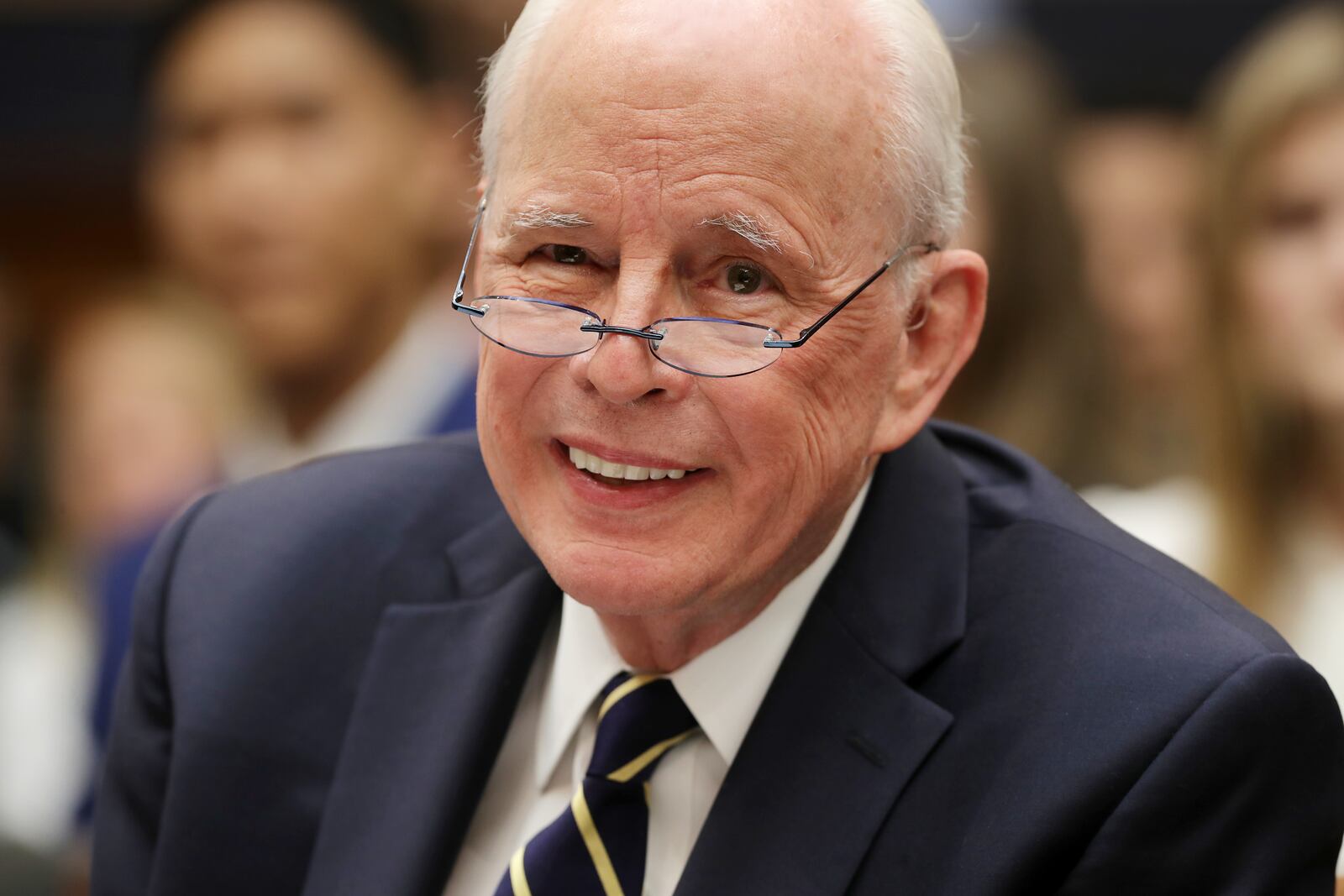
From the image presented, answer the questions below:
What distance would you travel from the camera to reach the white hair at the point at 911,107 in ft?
6.03

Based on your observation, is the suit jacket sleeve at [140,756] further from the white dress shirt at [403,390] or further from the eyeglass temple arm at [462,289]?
the white dress shirt at [403,390]

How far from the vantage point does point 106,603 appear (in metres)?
3.52

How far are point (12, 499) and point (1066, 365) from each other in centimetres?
423

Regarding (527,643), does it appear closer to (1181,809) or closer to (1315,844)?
(1181,809)

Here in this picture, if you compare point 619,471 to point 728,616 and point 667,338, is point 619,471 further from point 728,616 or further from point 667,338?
point 728,616

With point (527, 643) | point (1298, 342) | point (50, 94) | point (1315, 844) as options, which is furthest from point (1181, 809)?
point (50, 94)

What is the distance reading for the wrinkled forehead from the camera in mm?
1734

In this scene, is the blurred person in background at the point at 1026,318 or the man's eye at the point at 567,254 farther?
the blurred person in background at the point at 1026,318

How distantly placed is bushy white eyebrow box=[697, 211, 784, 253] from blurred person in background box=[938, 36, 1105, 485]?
1660 millimetres

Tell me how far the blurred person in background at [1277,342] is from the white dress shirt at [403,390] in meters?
1.55

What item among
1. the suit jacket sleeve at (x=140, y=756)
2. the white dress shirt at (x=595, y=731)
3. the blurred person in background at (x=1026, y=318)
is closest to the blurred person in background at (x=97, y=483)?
the suit jacket sleeve at (x=140, y=756)

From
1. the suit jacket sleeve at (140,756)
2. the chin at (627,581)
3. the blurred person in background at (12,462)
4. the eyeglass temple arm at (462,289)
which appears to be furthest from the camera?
the blurred person in background at (12,462)

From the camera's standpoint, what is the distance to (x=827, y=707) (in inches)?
75.2

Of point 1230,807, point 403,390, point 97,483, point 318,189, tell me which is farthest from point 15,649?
point 1230,807
